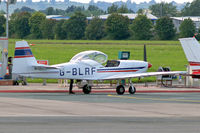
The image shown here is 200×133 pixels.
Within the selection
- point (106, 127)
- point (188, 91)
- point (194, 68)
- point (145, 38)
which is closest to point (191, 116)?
point (106, 127)

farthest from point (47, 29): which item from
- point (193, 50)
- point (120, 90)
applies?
point (193, 50)

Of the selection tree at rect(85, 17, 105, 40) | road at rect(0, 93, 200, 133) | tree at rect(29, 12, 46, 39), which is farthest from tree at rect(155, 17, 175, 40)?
road at rect(0, 93, 200, 133)

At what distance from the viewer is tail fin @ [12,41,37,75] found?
2609cm

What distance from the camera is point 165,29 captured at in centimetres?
15188

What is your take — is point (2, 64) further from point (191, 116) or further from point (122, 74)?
point (191, 116)

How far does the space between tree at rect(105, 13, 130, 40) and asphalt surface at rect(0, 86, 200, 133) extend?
135 metres

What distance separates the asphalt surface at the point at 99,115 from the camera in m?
14.4

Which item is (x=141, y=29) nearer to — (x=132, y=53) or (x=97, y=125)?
(x=132, y=53)

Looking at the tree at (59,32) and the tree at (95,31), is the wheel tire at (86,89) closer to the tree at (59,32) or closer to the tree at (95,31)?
the tree at (95,31)

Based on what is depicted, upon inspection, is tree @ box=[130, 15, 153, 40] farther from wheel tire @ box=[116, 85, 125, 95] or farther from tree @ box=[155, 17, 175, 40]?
wheel tire @ box=[116, 85, 125, 95]

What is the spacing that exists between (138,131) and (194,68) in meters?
13.6

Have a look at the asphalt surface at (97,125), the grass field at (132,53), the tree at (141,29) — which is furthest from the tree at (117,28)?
the asphalt surface at (97,125)

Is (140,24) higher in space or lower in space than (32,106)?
higher

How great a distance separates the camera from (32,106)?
20609 millimetres
